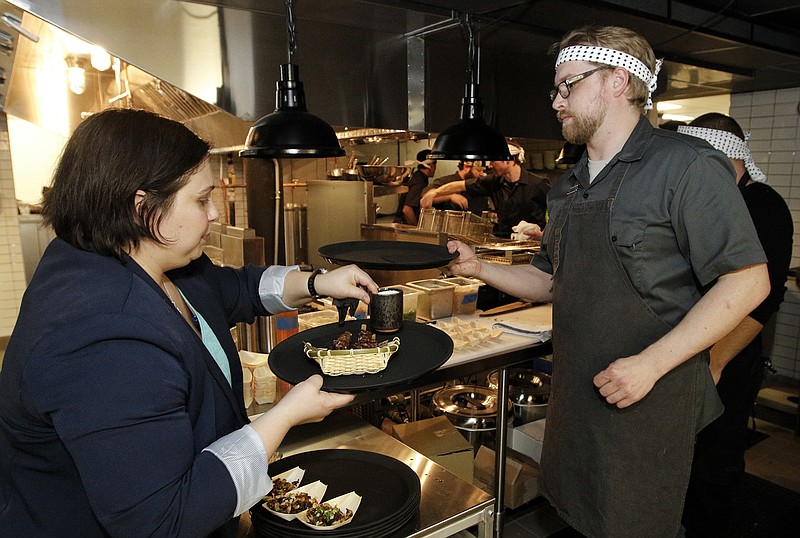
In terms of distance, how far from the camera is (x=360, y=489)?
5.08 feet

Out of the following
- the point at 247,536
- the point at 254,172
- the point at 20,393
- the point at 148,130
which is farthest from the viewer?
the point at 254,172

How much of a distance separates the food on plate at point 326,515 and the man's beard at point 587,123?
1375 mm

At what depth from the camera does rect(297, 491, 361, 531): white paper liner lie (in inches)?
52.4

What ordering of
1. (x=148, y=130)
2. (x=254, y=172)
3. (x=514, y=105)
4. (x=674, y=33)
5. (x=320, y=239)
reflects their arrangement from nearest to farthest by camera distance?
(x=148, y=130)
(x=674, y=33)
(x=514, y=105)
(x=254, y=172)
(x=320, y=239)

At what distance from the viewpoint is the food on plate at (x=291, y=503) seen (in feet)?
4.56

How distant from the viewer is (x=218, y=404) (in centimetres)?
118

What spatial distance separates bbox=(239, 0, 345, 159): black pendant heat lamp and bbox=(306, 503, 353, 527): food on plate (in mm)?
1084

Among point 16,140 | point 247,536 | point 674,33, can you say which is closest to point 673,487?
point 247,536

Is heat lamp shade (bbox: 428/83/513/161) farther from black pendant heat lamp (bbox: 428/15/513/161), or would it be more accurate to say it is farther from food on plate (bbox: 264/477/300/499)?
food on plate (bbox: 264/477/300/499)

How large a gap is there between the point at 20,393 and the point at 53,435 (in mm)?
100

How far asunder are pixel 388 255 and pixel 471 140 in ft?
2.31

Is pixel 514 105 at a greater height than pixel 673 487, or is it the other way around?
pixel 514 105

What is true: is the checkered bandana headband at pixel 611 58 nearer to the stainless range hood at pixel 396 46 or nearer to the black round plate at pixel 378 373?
the stainless range hood at pixel 396 46

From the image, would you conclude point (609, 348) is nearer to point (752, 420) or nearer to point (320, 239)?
point (752, 420)
